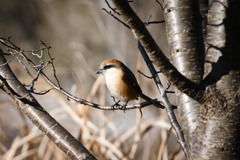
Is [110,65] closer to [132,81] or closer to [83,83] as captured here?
[132,81]

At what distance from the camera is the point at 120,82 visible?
2973mm

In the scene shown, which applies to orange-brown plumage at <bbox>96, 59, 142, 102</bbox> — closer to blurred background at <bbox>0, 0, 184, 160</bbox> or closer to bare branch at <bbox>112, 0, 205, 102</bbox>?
blurred background at <bbox>0, 0, 184, 160</bbox>

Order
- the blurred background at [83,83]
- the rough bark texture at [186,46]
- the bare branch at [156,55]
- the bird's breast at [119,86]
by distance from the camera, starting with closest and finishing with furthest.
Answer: the bare branch at [156,55] < the rough bark texture at [186,46] < the bird's breast at [119,86] < the blurred background at [83,83]

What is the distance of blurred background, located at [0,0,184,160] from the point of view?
132 inches

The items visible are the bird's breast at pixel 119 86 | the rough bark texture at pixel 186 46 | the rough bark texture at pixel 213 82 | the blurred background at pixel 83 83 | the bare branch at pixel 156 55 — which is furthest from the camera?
the blurred background at pixel 83 83

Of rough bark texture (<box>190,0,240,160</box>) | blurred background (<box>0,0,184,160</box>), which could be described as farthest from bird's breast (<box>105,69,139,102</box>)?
rough bark texture (<box>190,0,240,160</box>)

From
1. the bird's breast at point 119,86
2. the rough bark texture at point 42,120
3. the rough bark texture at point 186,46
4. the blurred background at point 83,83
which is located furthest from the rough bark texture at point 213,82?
the blurred background at point 83,83

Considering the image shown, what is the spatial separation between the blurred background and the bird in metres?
0.25

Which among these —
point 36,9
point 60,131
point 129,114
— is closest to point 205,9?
point 60,131

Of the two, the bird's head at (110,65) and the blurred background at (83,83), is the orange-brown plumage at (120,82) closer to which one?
the bird's head at (110,65)

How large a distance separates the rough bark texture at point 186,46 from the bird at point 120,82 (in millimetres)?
1399

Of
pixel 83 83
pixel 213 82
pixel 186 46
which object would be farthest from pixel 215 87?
pixel 83 83

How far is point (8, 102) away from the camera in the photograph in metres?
3.59

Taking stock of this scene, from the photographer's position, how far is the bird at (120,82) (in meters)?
2.95
